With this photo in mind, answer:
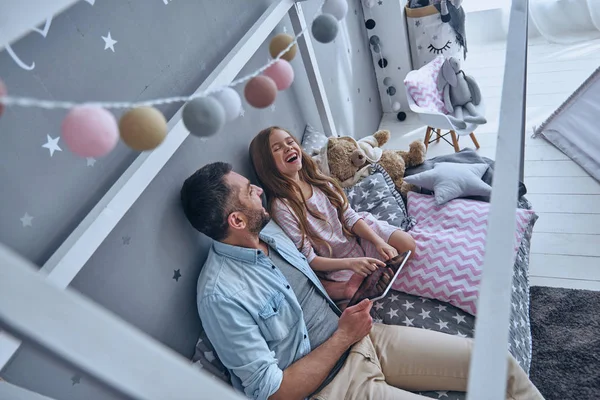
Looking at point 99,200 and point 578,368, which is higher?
point 99,200

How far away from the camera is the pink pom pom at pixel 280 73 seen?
2.30 ft

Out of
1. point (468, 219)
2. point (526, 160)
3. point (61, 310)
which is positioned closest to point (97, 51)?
point (61, 310)

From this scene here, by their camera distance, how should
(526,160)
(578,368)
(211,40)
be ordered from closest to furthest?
(211,40)
(578,368)
(526,160)

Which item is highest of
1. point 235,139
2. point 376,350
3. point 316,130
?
point 235,139

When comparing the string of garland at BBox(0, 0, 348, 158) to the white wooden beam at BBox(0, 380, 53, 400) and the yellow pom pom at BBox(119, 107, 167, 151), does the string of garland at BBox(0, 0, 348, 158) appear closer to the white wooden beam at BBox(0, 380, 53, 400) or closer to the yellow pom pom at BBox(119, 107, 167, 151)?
the yellow pom pom at BBox(119, 107, 167, 151)

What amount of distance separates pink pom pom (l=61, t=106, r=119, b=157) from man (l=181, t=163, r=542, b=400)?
2.17 feet

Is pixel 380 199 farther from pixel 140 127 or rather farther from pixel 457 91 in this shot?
pixel 140 127

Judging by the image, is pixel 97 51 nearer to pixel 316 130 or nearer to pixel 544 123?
pixel 316 130

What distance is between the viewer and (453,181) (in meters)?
1.74

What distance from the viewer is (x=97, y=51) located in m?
0.90

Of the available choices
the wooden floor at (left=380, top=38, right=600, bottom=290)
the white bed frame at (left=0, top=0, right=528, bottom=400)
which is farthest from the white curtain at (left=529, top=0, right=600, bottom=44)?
the white bed frame at (left=0, top=0, right=528, bottom=400)

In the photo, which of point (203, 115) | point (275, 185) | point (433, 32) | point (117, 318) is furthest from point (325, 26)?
point (433, 32)

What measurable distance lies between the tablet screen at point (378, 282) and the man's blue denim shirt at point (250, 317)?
0.25 meters

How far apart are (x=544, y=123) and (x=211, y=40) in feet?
5.80
